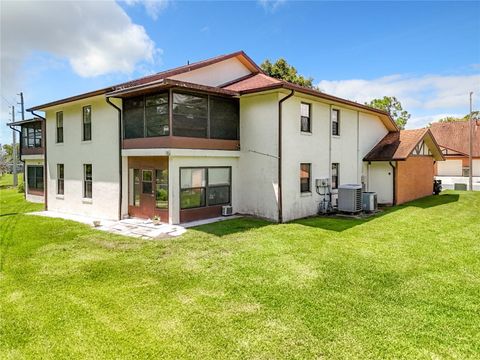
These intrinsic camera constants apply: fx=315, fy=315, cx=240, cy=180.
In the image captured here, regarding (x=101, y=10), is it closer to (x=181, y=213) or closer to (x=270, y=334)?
(x=181, y=213)

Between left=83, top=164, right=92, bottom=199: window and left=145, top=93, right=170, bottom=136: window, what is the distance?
457 cm

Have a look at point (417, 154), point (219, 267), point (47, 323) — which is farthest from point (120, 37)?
point (417, 154)

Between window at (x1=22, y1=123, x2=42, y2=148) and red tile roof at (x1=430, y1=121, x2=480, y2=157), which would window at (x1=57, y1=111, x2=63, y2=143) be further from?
red tile roof at (x1=430, y1=121, x2=480, y2=157)

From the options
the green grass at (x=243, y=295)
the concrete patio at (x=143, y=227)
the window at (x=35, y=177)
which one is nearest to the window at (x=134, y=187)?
the concrete patio at (x=143, y=227)

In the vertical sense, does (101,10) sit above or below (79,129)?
above

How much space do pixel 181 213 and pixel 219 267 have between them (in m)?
4.43

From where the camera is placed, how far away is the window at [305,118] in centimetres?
1249

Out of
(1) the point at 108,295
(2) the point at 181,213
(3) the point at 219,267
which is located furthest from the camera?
(2) the point at 181,213

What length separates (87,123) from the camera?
45.8 ft

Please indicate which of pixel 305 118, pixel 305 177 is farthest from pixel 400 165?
pixel 305 118

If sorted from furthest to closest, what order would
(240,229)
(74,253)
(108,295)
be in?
(240,229), (74,253), (108,295)

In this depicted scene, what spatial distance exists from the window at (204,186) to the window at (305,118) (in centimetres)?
344

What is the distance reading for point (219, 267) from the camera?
687cm

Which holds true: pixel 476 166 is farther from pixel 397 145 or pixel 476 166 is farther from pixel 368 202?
pixel 368 202
